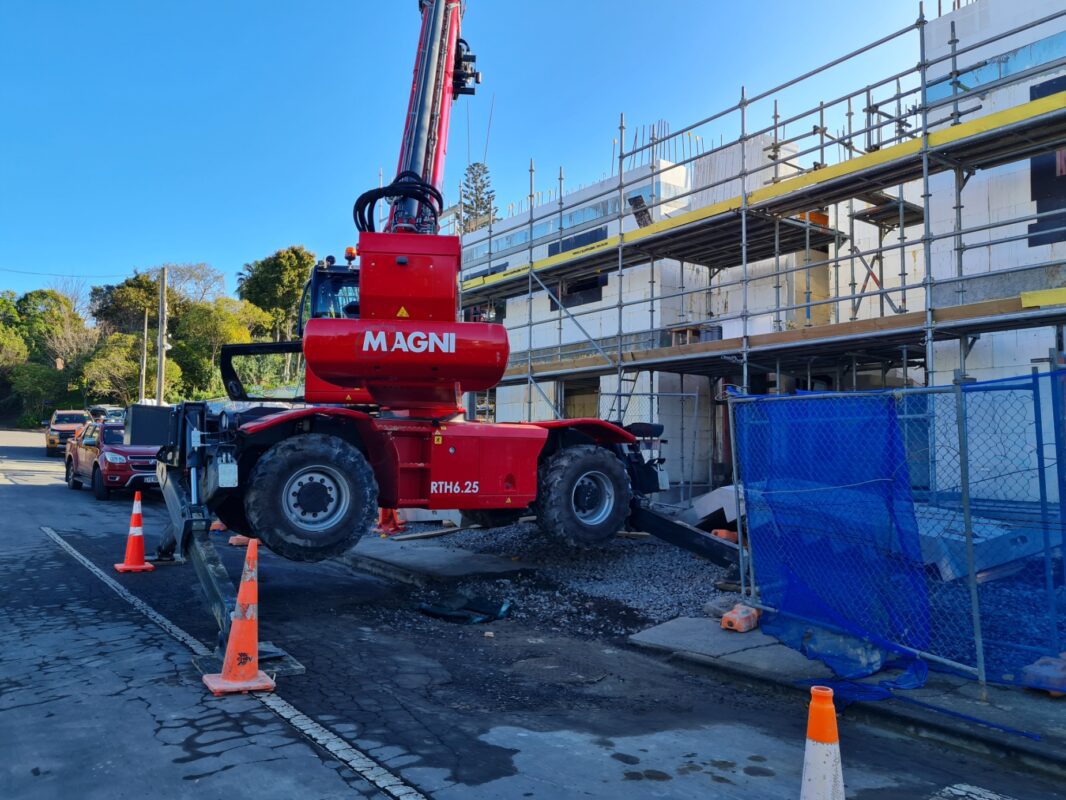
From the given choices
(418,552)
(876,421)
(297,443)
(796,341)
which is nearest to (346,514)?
(297,443)

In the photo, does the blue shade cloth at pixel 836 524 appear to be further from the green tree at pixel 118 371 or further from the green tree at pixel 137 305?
the green tree at pixel 137 305

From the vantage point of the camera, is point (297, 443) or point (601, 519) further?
point (601, 519)

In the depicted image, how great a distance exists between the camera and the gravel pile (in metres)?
7.15

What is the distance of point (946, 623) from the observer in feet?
16.5

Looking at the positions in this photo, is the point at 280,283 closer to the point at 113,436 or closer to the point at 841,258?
the point at 113,436

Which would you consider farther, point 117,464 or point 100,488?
point 100,488

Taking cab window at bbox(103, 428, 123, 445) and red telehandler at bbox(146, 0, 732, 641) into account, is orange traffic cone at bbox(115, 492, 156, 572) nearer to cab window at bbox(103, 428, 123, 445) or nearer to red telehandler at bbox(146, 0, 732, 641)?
red telehandler at bbox(146, 0, 732, 641)

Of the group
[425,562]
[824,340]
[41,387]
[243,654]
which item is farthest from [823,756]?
[41,387]

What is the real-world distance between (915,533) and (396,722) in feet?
11.2

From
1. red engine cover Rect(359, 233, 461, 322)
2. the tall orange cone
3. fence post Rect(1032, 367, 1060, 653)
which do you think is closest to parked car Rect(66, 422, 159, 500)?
red engine cover Rect(359, 233, 461, 322)

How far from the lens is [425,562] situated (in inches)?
364

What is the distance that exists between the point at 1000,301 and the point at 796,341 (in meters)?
2.68

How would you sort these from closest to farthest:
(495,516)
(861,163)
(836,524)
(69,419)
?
(836,524) < (495,516) < (861,163) < (69,419)

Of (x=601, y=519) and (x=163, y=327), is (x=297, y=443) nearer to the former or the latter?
(x=601, y=519)
